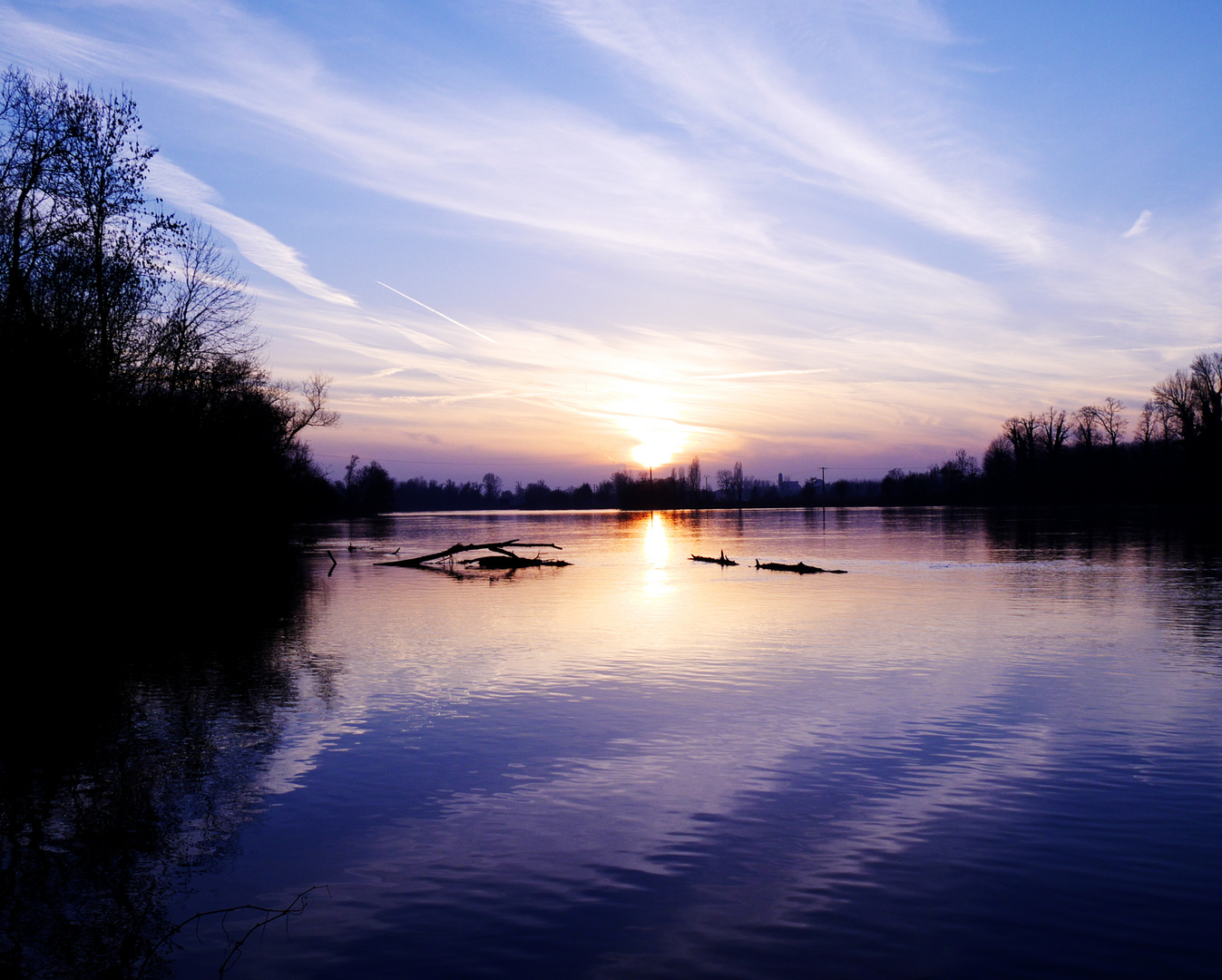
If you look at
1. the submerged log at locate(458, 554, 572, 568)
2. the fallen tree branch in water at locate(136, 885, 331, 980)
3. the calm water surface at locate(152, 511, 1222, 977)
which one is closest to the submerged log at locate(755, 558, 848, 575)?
the submerged log at locate(458, 554, 572, 568)

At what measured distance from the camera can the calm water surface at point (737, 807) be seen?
5988mm

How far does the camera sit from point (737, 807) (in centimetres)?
873

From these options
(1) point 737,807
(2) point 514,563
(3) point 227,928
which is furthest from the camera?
(2) point 514,563

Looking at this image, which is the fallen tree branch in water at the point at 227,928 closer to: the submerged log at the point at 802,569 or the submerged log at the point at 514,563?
the submerged log at the point at 802,569

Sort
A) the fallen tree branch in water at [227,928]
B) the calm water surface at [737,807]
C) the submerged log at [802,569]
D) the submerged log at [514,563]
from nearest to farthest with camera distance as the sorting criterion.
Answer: the fallen tree branch in water at [227,928], the calm water surface at [737,807], the submerged log at [802,569], the submerged log at [514,563]

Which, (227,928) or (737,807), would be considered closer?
(227,928)

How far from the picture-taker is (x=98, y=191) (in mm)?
26391

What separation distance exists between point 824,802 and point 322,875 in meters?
4.86

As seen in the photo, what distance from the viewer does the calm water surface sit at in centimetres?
599

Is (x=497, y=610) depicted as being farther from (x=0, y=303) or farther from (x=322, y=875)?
(x=322, y=875)

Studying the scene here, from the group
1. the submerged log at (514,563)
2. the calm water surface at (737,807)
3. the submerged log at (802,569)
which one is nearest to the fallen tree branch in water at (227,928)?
the calm water surface at (737,807)

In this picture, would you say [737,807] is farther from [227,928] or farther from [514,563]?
[514,563]

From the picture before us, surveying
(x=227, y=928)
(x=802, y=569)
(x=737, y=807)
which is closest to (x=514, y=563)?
(x=802, y=569)

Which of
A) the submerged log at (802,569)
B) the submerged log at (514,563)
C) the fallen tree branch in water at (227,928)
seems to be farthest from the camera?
the submerged log at (514,563)
